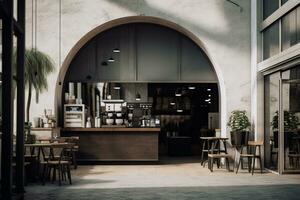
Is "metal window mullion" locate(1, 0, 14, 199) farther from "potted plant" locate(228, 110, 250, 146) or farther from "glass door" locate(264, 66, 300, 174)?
"potted plant" locate(228, 110, 250, 146)

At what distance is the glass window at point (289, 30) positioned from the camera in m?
10.5

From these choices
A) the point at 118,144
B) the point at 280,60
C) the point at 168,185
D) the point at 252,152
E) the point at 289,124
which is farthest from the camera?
the point at 118,144

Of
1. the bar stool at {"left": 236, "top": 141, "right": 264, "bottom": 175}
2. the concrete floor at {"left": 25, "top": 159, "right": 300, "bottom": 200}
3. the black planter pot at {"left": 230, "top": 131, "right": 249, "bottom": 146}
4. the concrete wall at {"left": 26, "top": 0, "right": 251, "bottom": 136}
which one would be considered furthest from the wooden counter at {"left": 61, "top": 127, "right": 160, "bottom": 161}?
the bar stool at {"left": 236, "top": 141, "right": 264, "bottom": 175}

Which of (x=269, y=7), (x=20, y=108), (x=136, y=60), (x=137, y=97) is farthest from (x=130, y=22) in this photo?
(x=20, y=108)

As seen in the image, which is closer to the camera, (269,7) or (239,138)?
(269,7)

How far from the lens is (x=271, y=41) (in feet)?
40.3

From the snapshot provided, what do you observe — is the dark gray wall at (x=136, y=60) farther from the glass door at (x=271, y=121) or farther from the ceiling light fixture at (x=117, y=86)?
the glass door at (x=271, y=121)

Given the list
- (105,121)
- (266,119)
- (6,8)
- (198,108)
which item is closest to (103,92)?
(105,121)

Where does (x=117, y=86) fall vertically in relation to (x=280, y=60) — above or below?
below

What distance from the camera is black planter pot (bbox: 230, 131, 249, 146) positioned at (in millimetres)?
12914

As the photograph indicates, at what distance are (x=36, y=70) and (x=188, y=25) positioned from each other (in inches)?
159

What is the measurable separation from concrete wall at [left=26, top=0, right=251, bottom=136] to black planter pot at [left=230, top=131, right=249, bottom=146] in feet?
2.93

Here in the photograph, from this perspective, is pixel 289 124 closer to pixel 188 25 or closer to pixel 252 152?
pixel 252 152

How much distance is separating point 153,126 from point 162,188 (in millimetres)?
5804
